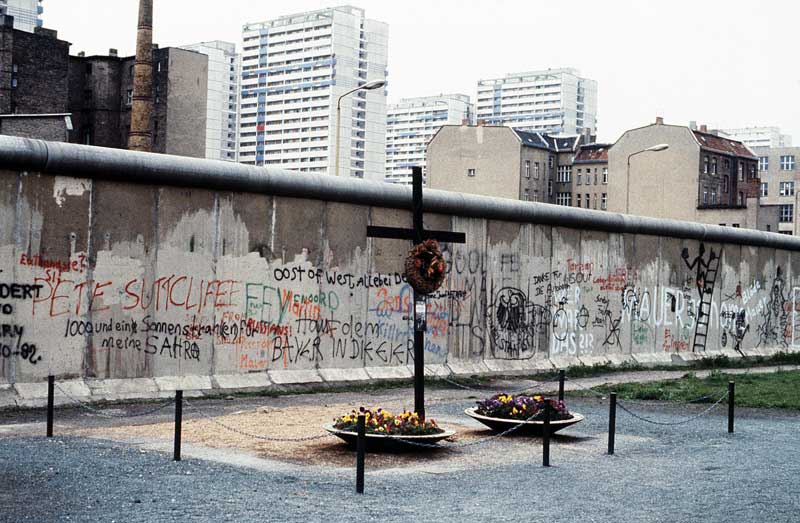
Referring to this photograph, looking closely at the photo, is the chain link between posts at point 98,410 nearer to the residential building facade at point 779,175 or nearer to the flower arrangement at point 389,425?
the flower arrangement at point 389,425

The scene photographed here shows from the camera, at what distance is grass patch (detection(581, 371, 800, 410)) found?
22156 millimetres

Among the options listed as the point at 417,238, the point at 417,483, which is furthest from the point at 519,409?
the point at 417,483

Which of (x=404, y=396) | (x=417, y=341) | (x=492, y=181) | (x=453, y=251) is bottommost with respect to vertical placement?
(x=404, y=396)

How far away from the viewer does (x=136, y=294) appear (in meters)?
19.3

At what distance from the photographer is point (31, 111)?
267 ft

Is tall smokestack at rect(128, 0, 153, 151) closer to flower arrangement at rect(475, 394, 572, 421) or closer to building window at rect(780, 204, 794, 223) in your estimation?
flower arrangement at rect(475, 394, 572, 421)

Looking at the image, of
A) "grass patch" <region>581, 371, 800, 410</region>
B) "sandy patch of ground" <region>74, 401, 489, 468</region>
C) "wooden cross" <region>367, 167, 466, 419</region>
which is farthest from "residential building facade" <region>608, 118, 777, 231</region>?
"wooden cross" <region>367, 167, 466, 419</region>

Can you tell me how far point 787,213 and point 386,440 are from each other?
12444 centimetres

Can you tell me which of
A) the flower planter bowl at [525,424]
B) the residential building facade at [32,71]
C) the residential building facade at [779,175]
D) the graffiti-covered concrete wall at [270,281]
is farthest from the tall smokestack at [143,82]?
the residential building facade at [779,175]

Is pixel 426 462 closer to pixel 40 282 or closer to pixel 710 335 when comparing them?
pixel 40 282

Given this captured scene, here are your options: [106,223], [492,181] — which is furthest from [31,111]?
[106,223]

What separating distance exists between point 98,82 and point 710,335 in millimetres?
69401

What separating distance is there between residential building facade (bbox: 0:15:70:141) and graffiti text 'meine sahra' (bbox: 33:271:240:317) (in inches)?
2457

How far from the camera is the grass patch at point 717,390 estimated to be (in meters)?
22.2
